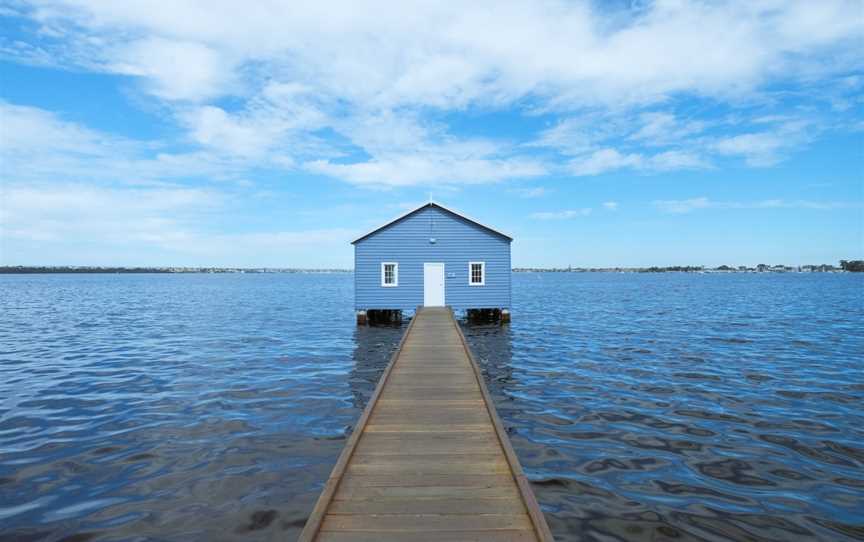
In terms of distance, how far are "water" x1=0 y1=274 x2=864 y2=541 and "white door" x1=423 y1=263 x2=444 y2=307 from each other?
17.4 ft

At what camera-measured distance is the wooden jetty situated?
5055mm

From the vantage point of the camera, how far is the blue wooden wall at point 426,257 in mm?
26422

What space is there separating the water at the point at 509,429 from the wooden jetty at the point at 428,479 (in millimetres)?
1256

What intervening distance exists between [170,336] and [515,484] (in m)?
25.0

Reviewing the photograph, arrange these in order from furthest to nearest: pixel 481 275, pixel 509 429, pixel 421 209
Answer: pixel 481 275
pixel 421 209
pixel 509 429

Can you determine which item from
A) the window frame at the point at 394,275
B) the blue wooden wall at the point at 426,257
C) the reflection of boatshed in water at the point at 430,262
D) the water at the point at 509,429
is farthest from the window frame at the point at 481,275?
the water at the point at 509,429

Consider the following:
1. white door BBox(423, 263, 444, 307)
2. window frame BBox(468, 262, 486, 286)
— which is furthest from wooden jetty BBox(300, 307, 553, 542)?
window frame BBox(468, 262, 486, 286)

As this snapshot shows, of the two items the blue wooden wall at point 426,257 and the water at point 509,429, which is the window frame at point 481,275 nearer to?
the blue wooden wall at point 426,257

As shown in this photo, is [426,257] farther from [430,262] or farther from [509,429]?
[509,429]

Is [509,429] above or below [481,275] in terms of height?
below

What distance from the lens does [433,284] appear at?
87.9 ft

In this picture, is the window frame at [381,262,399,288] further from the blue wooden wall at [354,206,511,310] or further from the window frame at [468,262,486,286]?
the window frame at [468,262,486,286]

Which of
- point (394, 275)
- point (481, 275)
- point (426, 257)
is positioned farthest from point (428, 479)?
point (481, 275)

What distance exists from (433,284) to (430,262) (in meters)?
1.25
